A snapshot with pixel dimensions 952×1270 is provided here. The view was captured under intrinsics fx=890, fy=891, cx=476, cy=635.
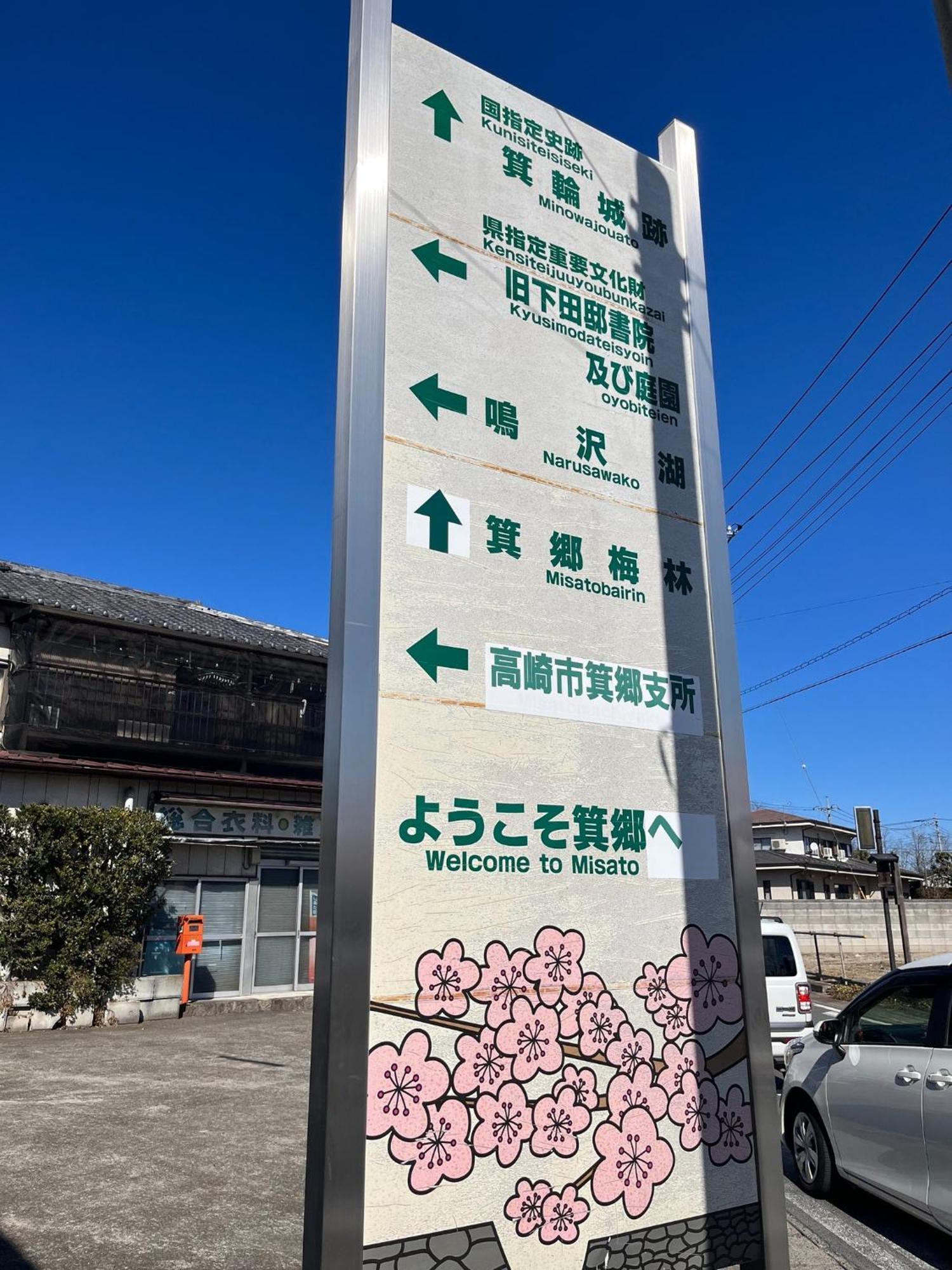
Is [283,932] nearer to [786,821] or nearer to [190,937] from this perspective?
[190,937]

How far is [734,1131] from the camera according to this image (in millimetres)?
3193

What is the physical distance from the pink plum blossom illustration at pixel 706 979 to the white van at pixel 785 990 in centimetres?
732

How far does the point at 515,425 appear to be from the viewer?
3.35 metres

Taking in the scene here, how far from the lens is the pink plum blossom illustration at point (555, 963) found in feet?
9.42

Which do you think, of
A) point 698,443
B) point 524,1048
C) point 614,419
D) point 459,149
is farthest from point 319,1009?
point 459,149

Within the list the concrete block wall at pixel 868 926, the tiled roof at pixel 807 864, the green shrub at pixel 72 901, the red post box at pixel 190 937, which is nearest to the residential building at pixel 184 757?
the red post box at pixel 190 937

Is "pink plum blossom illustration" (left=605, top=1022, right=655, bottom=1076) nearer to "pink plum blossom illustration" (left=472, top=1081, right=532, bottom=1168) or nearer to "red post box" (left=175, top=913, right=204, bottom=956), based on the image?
"pink plum blossom illustration" (left=472, top=1081, right=532, bottom=1168)

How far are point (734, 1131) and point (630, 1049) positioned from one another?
1.92 ft

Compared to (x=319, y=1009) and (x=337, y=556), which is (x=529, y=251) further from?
(x=319, y=1009)

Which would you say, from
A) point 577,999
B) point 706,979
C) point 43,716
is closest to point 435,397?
point 577,999

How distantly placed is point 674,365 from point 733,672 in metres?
1.42

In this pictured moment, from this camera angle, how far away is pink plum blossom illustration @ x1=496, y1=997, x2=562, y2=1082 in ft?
9.01

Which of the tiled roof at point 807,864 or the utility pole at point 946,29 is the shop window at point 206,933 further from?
the tiled roof at point 807,864

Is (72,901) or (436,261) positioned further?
(72,901)
